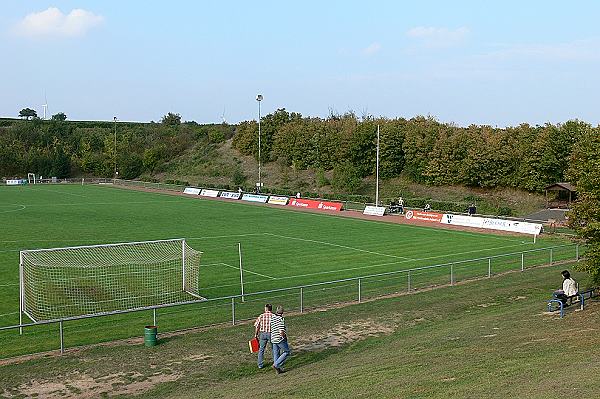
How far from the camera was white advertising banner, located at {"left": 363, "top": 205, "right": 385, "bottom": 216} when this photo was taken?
197 feet

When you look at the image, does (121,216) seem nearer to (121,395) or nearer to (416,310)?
(416,310)

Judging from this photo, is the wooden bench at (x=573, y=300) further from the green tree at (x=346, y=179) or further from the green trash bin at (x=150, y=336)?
the green tree at (x=346, y=179)

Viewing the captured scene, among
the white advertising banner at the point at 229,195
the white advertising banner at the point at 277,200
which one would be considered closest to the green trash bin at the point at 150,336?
the white advertising banner at the point at 277,200

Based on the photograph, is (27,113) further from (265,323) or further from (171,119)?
(265,323)

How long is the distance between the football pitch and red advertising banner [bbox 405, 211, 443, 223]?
3.54m

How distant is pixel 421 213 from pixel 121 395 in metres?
44.1

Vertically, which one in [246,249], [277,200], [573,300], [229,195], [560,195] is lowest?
[246,249]

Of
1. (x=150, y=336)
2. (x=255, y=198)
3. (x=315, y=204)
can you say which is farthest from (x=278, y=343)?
(x=255, y=198)

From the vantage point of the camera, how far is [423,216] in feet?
186

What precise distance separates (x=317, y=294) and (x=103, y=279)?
30.6ft

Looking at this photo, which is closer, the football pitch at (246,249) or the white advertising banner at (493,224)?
the football pitch at (246,249)

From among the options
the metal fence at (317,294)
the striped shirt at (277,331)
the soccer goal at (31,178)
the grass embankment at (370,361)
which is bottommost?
the metal fence at (317,294)

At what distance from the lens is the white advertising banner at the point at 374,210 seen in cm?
5994

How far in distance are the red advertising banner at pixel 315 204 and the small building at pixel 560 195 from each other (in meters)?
18.6
